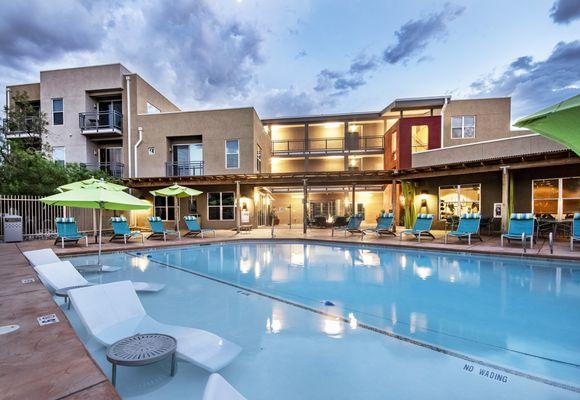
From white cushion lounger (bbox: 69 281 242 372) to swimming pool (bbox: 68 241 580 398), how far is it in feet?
0.92

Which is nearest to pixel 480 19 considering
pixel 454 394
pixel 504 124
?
pixel 504 124

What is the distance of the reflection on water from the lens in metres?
3.88

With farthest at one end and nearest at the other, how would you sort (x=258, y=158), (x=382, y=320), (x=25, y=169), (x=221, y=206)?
(x=258, y=158), (x=221, y=206), (x=25, y=169), (x=382, y=320)

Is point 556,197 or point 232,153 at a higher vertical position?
point 232,153

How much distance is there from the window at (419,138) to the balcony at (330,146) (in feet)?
11.9

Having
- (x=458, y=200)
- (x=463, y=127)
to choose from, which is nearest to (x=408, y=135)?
(x=463, y=127)

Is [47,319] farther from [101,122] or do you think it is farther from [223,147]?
[101,122]

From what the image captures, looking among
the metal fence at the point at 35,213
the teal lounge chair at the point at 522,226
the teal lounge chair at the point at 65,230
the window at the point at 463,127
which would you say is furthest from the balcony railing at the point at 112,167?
the window at the point at 463,127

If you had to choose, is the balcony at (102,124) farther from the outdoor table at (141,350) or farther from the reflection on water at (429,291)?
the outdoor table at (141,350)

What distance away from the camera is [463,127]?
54.5 ft

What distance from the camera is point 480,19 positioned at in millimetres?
17812

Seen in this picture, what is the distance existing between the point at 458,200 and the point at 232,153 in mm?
12348

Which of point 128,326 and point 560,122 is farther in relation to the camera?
point 128,326

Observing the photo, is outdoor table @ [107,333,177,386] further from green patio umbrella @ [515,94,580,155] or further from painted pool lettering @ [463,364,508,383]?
green patio umbrella @ [515,94,580,155]
